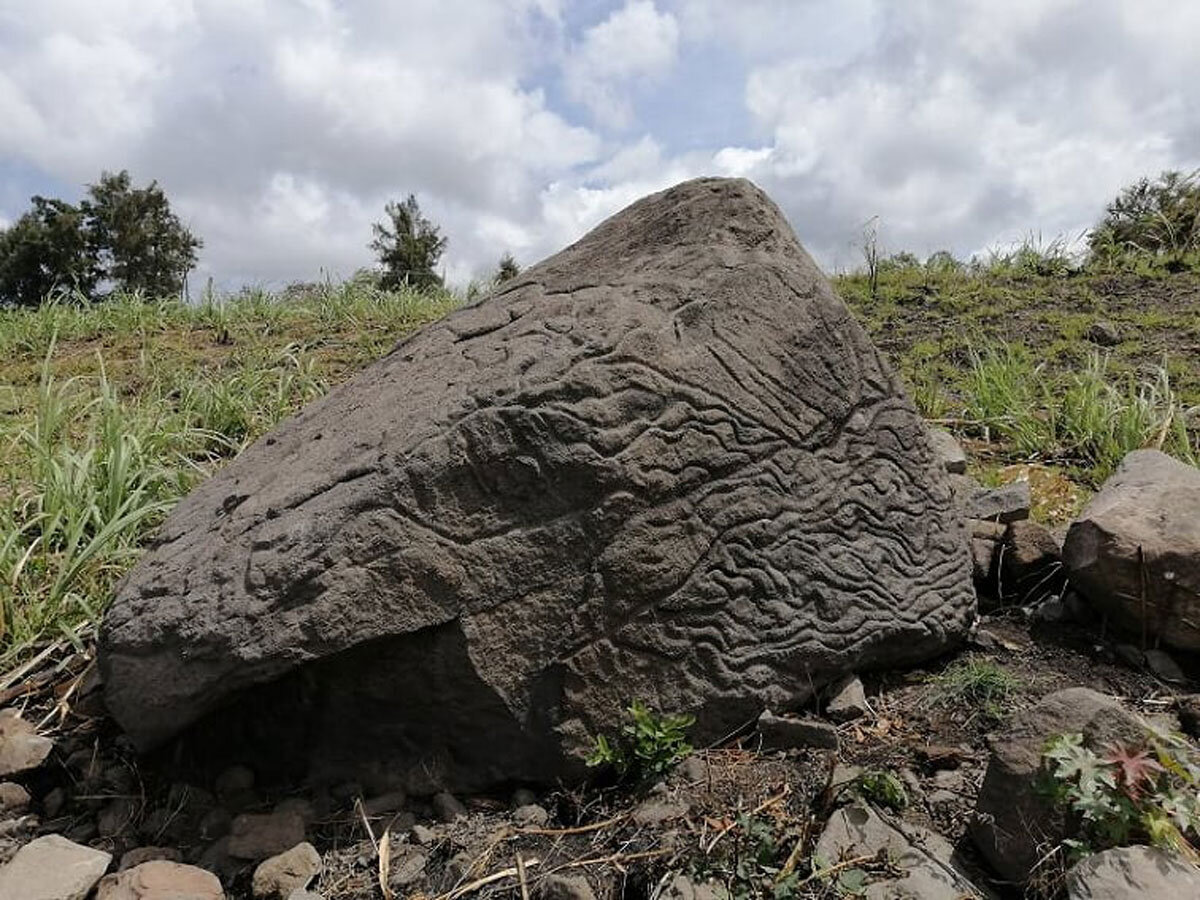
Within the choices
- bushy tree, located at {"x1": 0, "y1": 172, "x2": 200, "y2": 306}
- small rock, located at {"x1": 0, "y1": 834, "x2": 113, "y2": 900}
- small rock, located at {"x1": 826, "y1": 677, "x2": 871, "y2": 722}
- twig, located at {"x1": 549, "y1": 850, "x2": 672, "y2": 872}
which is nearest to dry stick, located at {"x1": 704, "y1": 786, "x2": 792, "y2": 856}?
twig, located at {"x1": 549, "y1": 850, "x2": 672, "y2": 872}

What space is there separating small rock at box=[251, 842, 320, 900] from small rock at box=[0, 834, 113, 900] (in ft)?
1.14

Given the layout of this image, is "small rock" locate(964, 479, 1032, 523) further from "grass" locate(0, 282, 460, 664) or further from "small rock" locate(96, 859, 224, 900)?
"grass" locate(0, 282, 460, 664)

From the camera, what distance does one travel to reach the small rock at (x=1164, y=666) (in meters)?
2.61

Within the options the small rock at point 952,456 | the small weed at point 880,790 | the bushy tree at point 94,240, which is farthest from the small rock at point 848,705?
the bushy tree at point 94,240

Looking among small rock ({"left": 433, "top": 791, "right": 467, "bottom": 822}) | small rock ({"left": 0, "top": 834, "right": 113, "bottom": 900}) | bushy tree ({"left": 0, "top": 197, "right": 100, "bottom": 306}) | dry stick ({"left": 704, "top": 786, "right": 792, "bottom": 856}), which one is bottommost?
dry stick ({"left": 704, "top": 786, "right": 792, "bottom": 856})

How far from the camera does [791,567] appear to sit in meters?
2.46

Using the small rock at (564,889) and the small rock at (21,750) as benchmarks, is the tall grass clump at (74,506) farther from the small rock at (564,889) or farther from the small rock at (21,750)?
the small rock at (564,889)

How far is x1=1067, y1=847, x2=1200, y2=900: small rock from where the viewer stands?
5.37ft

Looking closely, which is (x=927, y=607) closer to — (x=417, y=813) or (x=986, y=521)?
(x=986, y=521)

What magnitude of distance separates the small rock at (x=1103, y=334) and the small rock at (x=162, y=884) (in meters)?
5.36

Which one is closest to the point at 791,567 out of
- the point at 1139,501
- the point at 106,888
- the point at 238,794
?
the point at 1139,501

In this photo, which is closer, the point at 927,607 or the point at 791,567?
the point at 791,567

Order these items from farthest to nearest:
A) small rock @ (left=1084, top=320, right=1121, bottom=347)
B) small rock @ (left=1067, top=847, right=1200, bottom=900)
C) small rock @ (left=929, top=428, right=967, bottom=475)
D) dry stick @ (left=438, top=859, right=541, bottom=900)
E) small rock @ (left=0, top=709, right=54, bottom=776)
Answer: small rock @ (left=1084, top=320, right=1121, bottom=347), small rock @ (left=929, top=428, right=967, bottom=475), small rock @ (left=0, top=709, right=54, bottom=776), dry stick @ (left=438, top=859, right=541, bottom=900), small rock @ (left=1067, top=847, right=1200, bottom=900)

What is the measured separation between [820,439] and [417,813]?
1.37m
